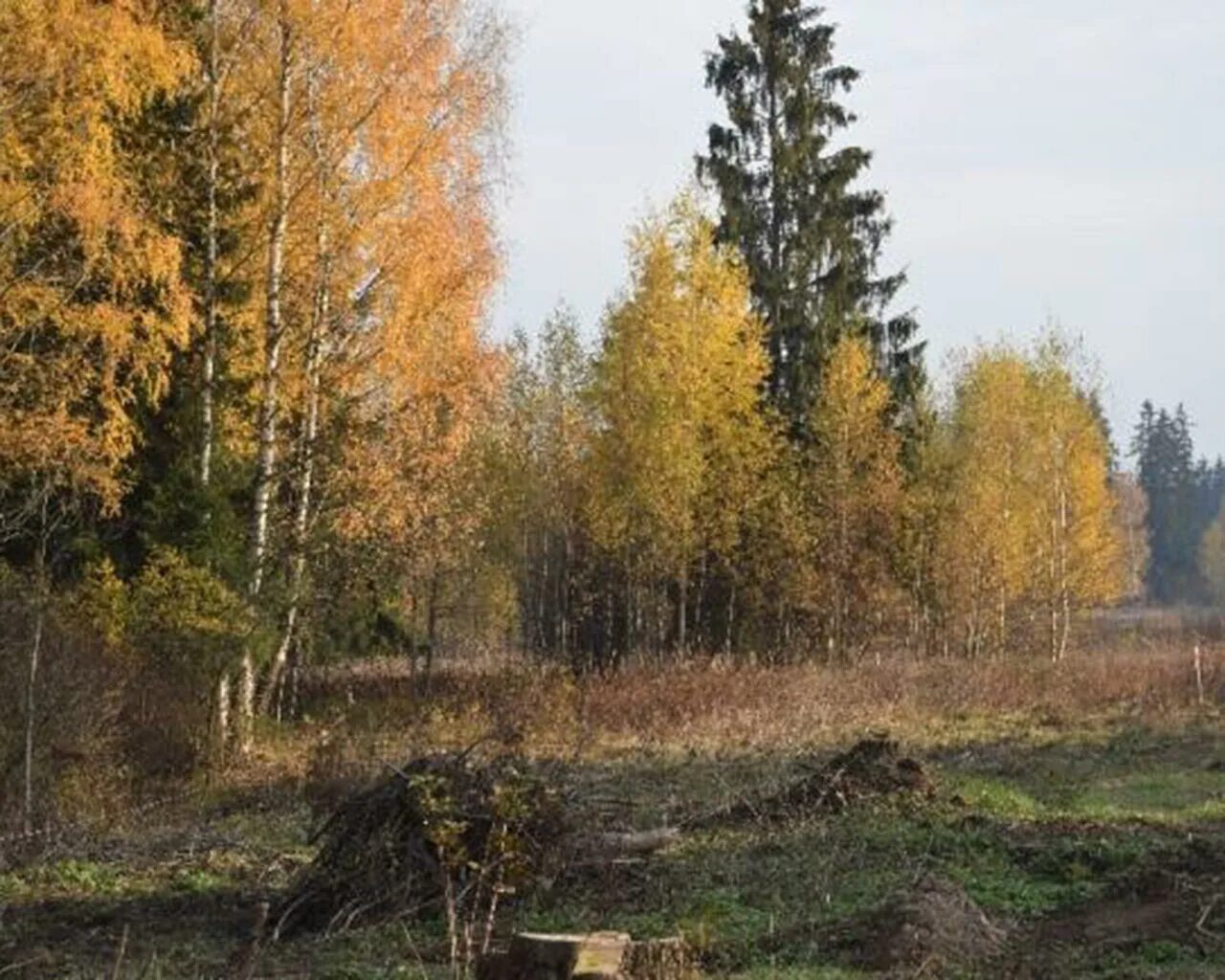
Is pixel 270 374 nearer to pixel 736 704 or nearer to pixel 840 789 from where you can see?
pixel 736 704

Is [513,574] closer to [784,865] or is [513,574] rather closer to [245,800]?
[245,800]

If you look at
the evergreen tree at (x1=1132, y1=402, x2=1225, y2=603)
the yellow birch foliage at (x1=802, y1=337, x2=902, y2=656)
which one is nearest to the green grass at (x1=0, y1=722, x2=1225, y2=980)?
the yellow birch foliage at (x1=802, y1=337, x2=902, y2=656)

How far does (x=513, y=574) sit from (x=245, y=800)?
2822cm

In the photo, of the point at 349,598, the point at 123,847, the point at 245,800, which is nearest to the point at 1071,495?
the point at 349,598

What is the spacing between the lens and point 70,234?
47.6 ft

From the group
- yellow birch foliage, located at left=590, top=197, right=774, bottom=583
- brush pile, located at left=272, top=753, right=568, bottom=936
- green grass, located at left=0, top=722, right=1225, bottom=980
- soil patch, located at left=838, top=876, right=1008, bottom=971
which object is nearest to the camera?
soil patch, located at left=838, top=876, right=1008, bottom=971

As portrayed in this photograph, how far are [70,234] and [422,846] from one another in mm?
7577

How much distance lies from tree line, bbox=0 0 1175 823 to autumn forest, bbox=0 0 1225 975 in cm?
5

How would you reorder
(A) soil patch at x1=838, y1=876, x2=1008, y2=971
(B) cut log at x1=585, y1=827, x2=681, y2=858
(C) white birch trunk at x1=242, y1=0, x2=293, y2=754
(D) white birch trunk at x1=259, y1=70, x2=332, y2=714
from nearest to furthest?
1. (A) soil patch at x1=838, y1=876, x2=1008, y2=971
2. (B) cut log at x1=585, y1=827, x2=681, y2=858
3. (C) white birch trunk at x1=242, y1=0, x2=293, y2=754
4. (D) white birch trunk at x1=259, y1=70, x2=332, y2=714

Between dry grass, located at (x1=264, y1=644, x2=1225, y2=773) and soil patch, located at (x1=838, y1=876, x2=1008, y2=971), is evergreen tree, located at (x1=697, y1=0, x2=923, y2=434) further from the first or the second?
soil patch, located at (x1=838, y1=876, x2=1008, y2=971)

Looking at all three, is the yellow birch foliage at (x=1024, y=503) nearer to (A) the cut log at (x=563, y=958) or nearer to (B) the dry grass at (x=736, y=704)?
(B) the dry grass at (x=736, y=704)

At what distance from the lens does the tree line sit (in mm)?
14094

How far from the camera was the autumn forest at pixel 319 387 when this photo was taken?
14.1 metres

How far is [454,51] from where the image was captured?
19.0 meters
